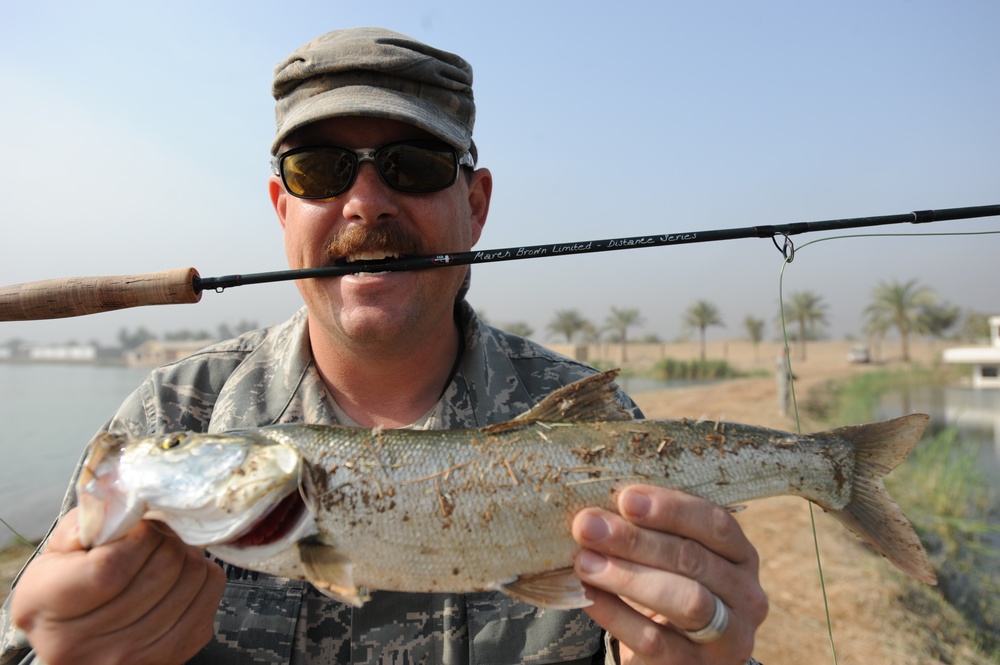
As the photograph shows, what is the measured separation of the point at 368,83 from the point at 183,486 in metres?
2.32

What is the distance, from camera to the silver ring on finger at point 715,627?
2204 mm

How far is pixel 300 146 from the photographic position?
3.36 metres

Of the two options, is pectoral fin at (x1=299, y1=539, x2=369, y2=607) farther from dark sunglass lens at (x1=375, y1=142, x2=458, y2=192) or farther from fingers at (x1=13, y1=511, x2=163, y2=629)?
dark sunglass lens at (x1=375, y1=142, x2=458, y2=192)

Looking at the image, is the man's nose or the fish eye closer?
the fish eye

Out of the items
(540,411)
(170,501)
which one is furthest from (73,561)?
(540,411)

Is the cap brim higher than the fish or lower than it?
higher

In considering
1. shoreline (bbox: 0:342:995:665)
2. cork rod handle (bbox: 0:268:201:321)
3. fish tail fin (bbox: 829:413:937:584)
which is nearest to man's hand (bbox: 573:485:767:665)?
fish tail fin (bbox: 829:413:937:584)

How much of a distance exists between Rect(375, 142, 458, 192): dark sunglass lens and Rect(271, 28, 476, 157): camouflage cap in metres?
0.10

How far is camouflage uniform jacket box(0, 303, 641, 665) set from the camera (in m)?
2.86

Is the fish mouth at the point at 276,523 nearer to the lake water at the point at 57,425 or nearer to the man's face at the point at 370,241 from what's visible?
the man's face at the point at 370,241

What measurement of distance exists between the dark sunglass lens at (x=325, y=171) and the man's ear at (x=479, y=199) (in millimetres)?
972

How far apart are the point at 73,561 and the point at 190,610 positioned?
0.49 meters

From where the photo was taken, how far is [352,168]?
325cm

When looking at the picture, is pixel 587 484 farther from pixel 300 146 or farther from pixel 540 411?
pixel 300 146
